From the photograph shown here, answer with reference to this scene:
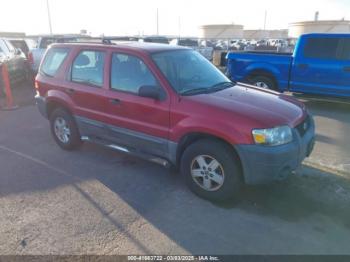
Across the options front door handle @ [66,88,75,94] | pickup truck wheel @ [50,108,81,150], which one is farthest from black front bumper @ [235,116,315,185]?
pickup truck wheel @ [50,108,81,150]

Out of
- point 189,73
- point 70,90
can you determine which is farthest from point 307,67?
point 70,90

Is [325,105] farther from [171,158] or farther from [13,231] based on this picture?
[13,231]

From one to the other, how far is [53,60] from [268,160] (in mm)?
4047

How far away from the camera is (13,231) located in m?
3.24

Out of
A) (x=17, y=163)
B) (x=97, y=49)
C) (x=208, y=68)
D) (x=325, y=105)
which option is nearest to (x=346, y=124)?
(x=325, y=105)

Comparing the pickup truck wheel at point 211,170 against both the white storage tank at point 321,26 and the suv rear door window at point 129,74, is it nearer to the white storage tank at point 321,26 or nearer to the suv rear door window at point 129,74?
the suv rear door window at point 129,74

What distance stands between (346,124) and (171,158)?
5022 millimetres

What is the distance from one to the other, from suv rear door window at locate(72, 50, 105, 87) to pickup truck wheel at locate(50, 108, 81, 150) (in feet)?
2.27

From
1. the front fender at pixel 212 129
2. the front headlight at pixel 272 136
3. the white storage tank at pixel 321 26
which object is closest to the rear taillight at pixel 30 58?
the front fender at pixel 212 129

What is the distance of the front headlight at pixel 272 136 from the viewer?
129 inches

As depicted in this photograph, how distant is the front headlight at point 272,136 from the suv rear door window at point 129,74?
1464 millimetres

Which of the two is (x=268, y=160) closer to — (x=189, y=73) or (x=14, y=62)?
(x=189, y=73)

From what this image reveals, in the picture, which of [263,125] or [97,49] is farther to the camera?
[97,49]

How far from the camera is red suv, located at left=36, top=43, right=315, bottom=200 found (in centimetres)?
338
